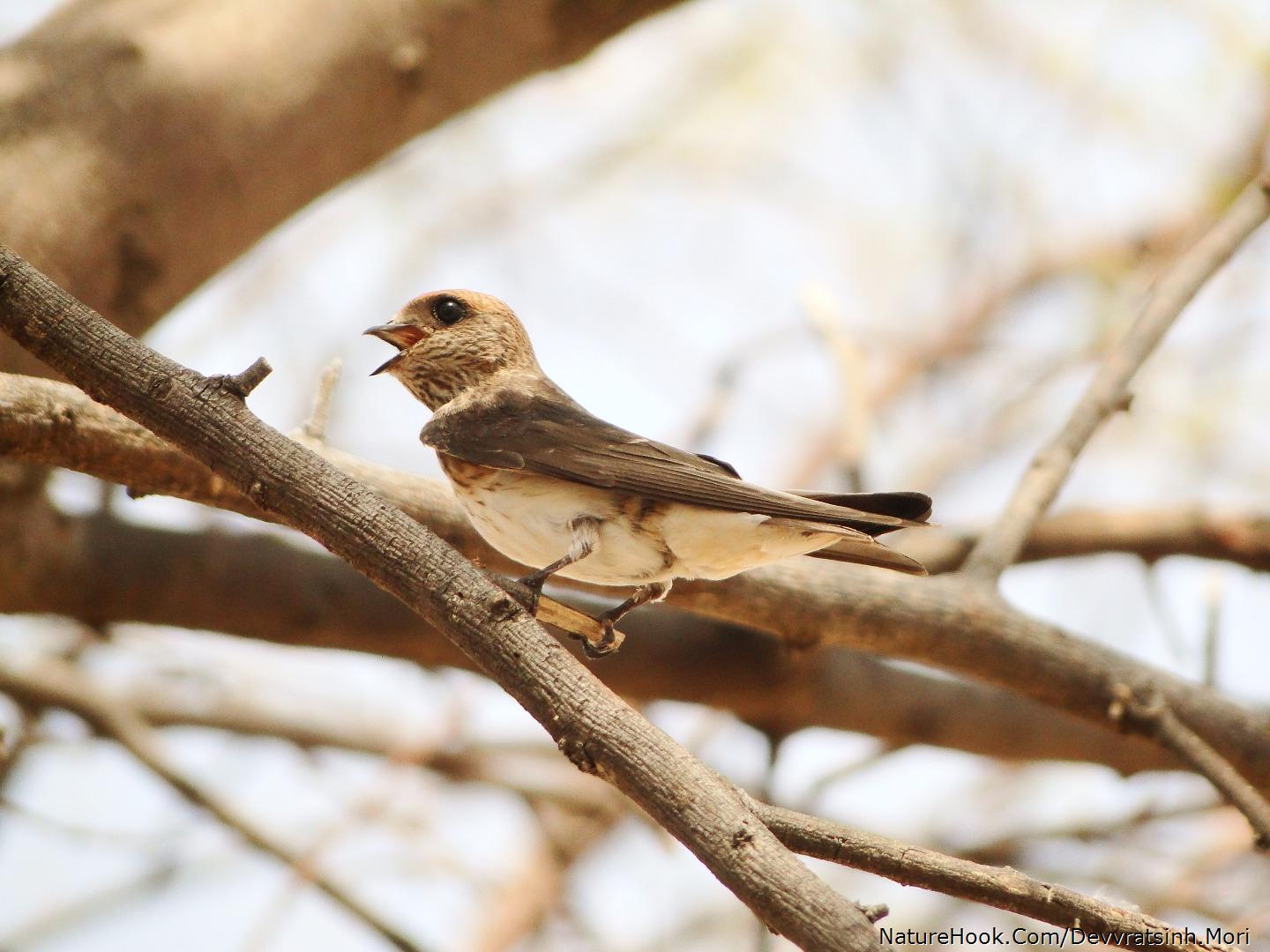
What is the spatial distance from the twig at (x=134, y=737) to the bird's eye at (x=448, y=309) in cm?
170

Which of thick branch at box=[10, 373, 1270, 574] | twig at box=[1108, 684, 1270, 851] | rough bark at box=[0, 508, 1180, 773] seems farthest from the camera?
rough bark at box=[0, 508, 1180, 773]

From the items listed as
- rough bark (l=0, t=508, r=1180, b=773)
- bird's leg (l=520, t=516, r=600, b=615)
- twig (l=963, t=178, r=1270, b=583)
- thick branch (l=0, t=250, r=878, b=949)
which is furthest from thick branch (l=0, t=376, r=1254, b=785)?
thick branch (l=0, t=250, r=878, b=949)

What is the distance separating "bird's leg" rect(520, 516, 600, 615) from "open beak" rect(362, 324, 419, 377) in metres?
0.93

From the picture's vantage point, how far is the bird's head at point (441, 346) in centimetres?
355

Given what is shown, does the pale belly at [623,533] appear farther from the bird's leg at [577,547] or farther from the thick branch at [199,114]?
the thick branch at [199,114]

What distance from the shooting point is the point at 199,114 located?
343 cm

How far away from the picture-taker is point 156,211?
11.0 feet

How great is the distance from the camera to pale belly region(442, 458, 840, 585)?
2.80 m

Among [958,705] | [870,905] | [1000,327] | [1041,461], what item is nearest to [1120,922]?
[870,905]

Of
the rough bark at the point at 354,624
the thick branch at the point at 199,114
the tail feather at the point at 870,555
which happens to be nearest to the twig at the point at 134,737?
the rough bark at the point at 354,624

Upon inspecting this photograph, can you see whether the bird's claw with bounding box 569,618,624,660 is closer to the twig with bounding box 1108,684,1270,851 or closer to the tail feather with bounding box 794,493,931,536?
the tail feather with bounding box 794,493,931,536

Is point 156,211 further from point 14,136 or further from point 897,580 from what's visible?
point 897,580

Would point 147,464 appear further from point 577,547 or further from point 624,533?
point 624,533

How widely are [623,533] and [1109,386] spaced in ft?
5.83
